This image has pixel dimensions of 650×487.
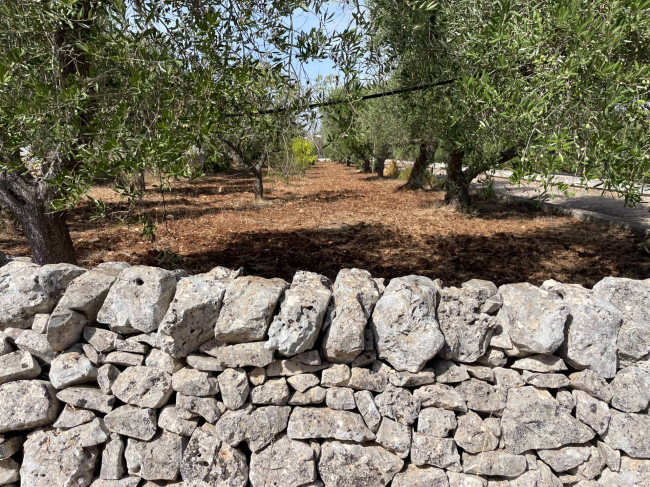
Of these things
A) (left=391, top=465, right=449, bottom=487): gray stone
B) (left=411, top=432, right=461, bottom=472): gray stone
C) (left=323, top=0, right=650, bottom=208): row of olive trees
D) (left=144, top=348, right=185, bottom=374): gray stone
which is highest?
(left=323, top=0, right=650, bottom=208): row of olive trees

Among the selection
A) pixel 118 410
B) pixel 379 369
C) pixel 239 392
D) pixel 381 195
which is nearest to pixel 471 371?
pixel 379 369

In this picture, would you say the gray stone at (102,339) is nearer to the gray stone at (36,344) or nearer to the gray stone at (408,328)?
the gray stone at (36,344)

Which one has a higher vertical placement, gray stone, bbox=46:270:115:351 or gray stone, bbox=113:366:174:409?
gray stone, bbox=46:270:115:351

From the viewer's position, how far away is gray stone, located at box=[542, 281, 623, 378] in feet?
8.39

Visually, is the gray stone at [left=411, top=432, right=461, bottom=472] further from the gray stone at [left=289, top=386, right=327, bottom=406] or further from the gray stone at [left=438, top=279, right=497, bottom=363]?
the gray stone at [left=289, top=386, right=327, bottom=406]

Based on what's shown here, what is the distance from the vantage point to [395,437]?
8.59 feet

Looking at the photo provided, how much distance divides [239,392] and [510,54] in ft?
10.3

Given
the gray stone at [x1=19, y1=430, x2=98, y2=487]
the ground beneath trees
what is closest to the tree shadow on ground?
the ground beneath trees

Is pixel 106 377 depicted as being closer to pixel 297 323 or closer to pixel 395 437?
pixel 297 323

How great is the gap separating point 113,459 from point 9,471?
2.56 feet

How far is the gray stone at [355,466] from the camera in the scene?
2.63 meters

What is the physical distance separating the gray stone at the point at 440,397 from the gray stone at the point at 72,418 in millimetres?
2309

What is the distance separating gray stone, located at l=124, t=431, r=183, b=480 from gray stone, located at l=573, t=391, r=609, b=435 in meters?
2.73

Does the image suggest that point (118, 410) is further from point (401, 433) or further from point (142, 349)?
point (401, 433)
